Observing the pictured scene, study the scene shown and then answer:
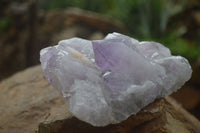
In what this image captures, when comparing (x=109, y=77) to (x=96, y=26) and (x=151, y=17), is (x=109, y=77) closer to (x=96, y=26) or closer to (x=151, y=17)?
(x=96, y=26)

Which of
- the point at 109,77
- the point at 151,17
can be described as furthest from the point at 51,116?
the point at 151,17

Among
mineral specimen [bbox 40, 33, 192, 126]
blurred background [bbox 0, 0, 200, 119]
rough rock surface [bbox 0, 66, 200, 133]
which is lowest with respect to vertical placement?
blurred background [bbox 0, 0, 200, 119]

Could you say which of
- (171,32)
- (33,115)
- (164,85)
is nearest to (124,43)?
(164,85)

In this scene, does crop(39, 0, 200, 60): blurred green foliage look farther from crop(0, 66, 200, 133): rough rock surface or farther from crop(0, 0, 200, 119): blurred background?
crop(0, 66, 200, 133): rough rock surface

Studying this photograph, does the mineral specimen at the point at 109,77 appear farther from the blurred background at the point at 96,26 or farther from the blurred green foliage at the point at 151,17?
the blurred green foliage at the point at 151,17

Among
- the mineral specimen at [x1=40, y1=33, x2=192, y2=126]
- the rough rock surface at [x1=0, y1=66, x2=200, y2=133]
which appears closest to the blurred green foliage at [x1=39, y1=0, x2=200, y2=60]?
the rough rock surface at [x1=0, y1=66, x2=200, y2=133]

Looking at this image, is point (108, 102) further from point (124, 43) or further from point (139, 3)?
point (139, 3)

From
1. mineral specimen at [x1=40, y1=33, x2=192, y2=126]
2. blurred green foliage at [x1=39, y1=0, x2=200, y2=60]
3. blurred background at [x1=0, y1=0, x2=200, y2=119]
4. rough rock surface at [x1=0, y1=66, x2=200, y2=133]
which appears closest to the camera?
mineral specimen at [x1=40, y1=33, x2=192, y2=126]
